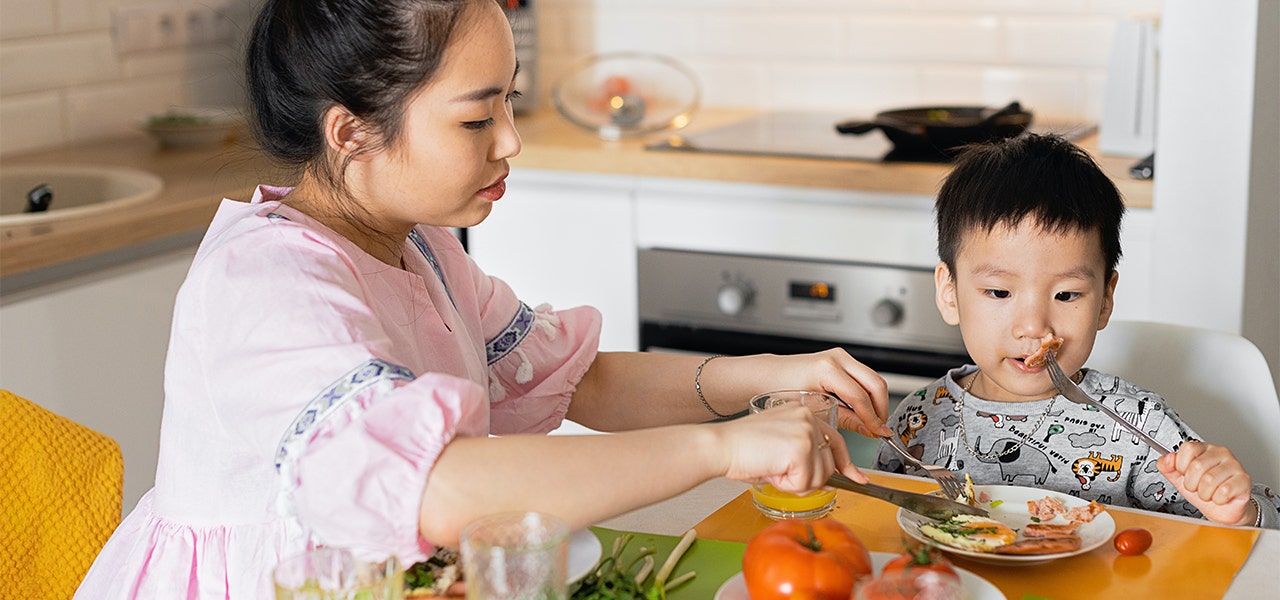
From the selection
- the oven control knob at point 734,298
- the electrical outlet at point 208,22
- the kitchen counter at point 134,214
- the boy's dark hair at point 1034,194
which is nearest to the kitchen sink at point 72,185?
the kitchen counter at point 134,214

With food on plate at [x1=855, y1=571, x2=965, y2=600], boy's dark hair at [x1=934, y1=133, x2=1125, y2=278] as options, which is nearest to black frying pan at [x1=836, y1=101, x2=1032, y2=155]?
boy's dark hair at [x1=934, y1=133, x2=1125, y2=278]

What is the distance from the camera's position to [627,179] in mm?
2465

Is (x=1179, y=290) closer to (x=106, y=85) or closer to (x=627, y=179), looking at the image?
(x=627, y=179)

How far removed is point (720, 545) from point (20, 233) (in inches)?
52.5

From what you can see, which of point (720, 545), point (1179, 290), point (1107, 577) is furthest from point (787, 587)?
point (1179, 290)

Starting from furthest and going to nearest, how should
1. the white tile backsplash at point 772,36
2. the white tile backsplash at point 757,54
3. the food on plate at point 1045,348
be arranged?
1. the white tile backsplash at point 772,36
2. the white tile backsplash at point 757,54
3. the food on plate at point 1045,348

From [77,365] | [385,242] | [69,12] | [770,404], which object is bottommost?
[77,365]

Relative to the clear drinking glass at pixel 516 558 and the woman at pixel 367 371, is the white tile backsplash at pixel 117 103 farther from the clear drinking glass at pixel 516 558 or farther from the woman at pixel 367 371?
the clear drinking glass at pixel 516 558

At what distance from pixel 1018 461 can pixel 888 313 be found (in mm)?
750

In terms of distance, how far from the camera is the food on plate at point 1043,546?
1.12 m

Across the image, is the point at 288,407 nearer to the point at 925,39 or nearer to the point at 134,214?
the point at 134,214

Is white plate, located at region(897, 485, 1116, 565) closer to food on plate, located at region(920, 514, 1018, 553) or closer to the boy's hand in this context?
food on plate, located at region(920, 514, 1018, 553)

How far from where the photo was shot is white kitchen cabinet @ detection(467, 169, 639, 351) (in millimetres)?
2502

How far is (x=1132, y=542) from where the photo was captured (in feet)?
3.77
